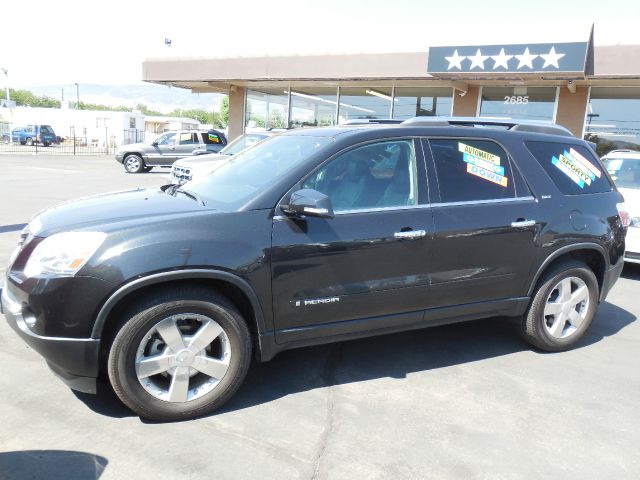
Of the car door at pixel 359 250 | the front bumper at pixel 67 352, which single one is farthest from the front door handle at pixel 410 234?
the front bumper at pixel 67 352

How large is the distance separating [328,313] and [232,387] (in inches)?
29.8

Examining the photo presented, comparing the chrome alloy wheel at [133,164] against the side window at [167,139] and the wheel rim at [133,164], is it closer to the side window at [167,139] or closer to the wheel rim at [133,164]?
the wheel rim at [133,164]

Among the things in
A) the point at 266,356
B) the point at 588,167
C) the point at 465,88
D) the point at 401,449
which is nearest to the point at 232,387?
the point at 266,356

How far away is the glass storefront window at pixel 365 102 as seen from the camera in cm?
1734

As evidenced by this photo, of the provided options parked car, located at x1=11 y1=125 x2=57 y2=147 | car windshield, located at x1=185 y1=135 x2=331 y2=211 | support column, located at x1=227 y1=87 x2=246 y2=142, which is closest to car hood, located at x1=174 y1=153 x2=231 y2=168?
car windshield, located at x1=185 y1=135 x2=331 y2=211

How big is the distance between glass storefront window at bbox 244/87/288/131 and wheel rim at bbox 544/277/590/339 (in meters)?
16.0

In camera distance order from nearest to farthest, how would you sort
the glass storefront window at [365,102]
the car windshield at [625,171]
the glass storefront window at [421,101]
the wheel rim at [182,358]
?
the wheel rim at [182,358] < the car windshield at [625,171] < the glass storefront window at [421,101] < the glass storefront window at [365,102]

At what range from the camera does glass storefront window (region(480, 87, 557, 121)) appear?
48.8ft

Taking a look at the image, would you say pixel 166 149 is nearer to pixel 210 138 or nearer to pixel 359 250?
pixel 210 138

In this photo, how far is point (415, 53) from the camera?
14500mm

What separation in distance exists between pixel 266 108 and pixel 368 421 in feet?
59.3

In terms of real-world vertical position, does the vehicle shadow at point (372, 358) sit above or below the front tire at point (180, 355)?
below

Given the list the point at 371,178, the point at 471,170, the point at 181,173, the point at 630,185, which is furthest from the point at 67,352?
the point at 181,173

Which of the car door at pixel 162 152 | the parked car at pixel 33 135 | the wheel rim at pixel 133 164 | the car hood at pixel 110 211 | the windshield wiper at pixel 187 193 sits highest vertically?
the windshield wiper at pixel 187 193
